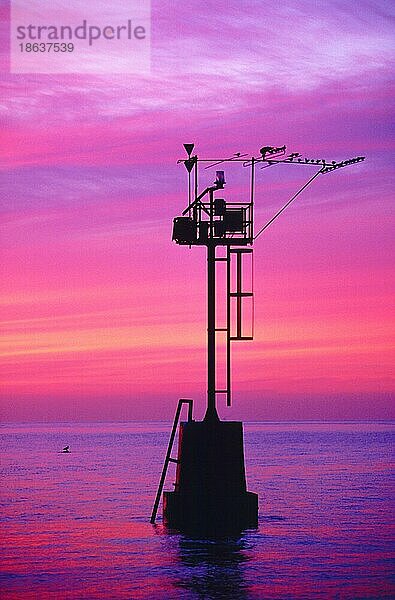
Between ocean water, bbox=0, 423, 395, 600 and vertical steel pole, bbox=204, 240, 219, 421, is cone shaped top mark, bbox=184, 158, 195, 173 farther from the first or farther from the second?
ocean water, bbox=0, 423, 395, 600

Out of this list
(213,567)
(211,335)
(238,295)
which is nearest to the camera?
(213,567)

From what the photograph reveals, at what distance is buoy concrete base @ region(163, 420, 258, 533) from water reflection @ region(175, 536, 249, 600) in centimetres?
86

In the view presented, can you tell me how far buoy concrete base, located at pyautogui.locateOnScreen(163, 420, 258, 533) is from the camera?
35.7 metres

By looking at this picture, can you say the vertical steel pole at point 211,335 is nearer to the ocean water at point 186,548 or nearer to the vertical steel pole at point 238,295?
the vertical steel pole at point 238,295

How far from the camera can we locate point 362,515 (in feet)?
186

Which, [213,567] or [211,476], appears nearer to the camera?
[213,567]

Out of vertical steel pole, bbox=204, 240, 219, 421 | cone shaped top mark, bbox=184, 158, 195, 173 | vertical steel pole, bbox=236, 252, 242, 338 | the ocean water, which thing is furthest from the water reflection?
cone shaped top mark, bbox=184, 158, 195, 173

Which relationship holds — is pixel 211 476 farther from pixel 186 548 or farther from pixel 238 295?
pixel 238 295

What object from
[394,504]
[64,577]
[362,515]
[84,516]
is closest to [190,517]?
[64,577]

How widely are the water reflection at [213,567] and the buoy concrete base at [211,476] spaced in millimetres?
857

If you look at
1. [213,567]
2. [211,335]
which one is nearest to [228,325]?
[211,335]

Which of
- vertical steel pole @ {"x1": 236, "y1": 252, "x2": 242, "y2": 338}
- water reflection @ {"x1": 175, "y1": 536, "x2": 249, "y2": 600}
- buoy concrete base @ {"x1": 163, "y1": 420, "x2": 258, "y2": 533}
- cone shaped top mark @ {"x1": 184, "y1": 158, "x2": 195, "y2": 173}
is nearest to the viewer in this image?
water reflection @ {"x1": 175, "y1": 536, "x2": 249, "y2": 600}

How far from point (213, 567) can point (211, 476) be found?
2788 mm

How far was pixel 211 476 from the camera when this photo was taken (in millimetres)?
35625
